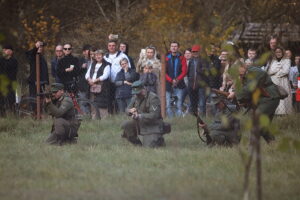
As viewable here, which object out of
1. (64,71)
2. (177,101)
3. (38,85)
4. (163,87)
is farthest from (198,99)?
(38,85)

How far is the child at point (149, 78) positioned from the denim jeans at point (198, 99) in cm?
108

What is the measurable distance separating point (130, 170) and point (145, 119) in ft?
11.8

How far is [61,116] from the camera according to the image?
15.3m

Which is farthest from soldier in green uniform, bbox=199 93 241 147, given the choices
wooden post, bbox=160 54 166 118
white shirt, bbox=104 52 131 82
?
white shirt, bbox=104 52 131 82

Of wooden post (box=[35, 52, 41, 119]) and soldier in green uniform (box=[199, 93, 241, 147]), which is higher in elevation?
wooden post (box=[35, 52, 41, 119])

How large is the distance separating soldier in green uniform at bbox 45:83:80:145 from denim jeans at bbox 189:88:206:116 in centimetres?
483

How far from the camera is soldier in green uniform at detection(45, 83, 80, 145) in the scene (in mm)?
15133

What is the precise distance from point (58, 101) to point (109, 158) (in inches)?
108

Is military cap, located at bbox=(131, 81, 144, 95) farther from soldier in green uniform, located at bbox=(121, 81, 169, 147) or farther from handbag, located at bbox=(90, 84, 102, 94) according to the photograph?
handbag, located at bbox=(90, 84, 102, 94)

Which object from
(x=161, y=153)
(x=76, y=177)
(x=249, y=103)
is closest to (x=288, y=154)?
(x=249, y=103)

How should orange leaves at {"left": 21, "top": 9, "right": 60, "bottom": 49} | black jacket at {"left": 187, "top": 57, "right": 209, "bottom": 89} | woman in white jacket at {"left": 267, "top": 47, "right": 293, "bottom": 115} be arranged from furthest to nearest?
orange leaves at {"left": 21, "top": 9, "right": 60, "bottom": 49}
black jacket at {"left": 187, "top": 57, "right": 209, "bottom": 89}
woman in white jacket at {"left": 267, "top": 47, "right": 293, "bottom": 115}

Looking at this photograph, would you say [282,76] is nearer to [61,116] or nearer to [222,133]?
[222,133]

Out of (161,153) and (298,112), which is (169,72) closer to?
(298,112)

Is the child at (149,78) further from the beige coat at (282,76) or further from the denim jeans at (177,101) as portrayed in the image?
the beige coat at (282,76)
